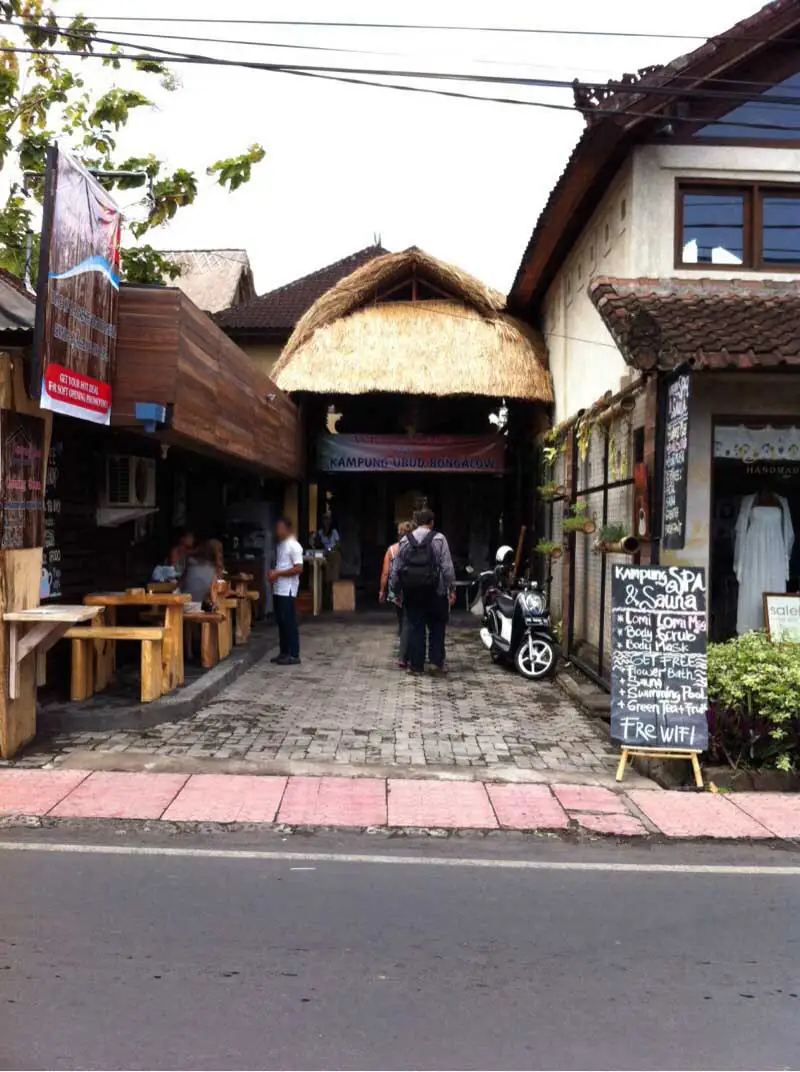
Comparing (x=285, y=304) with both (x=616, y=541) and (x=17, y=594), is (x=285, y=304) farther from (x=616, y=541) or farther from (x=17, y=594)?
(x=17, y=594)

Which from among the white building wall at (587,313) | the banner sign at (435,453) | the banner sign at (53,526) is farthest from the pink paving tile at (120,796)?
the banner sign at (435,453)

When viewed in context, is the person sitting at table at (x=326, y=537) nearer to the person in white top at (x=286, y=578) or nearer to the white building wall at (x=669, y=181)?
the person in white top at (x=286, y=578)

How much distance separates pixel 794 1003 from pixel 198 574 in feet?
27.6

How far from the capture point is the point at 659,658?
278 inches

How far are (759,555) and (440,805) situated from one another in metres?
4.65

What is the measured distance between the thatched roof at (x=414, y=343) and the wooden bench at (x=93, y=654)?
727 cm

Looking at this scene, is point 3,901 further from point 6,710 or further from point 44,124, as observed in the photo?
point 44,124

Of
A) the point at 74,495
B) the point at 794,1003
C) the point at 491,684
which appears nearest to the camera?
the point at 794,1003

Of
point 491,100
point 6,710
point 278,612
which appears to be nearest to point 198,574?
point 278,612

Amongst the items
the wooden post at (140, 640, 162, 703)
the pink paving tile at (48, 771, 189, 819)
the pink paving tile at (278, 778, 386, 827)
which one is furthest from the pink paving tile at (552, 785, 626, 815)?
the wooden post at (140, 640, 162, 703)

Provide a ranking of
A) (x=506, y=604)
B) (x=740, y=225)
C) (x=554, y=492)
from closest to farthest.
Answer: (x=740, y=225) < (x=506, y=604) < (x=554, y=492)

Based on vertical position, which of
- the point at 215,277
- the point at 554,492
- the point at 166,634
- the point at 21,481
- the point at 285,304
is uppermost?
the point at 215,277

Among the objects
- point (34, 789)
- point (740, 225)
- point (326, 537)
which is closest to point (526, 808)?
point (34, 789)

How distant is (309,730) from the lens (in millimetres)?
8141
